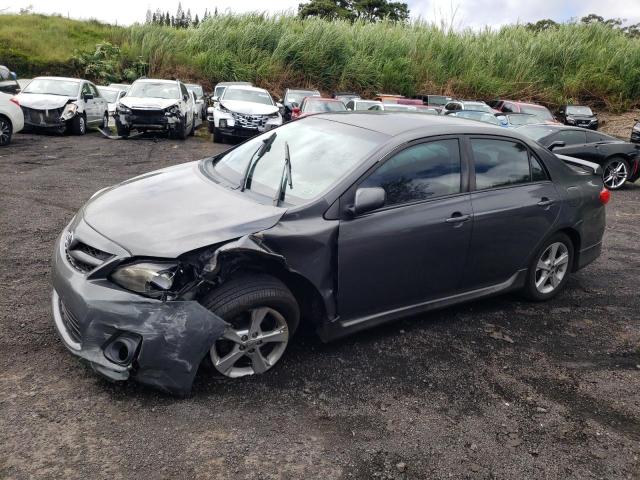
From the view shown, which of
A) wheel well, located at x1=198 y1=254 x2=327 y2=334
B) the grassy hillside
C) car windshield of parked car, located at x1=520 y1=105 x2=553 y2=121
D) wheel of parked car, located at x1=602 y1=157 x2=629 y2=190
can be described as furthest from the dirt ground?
the grassy hillside

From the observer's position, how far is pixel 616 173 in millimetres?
12625

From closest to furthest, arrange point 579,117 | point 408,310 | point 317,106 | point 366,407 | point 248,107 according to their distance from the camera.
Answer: point 366,407 < point 408,310 < point 248,107 < point 317,106 < point 579,117

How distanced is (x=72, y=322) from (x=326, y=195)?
1.70 metres

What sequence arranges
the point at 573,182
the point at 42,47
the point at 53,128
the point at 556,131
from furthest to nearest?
the point at 42,47 < the point at 53,128 < the point at 556,131 < the point at 573,182

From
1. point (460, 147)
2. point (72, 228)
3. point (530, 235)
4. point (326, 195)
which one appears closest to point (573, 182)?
point (530, 235)

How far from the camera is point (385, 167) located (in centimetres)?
397

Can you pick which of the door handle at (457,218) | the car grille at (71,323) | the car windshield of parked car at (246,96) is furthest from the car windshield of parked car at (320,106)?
the car grille at (71,323)

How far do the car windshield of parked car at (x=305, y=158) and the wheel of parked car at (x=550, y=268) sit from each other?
1900 mm

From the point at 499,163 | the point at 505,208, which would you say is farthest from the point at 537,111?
the point at 505,208

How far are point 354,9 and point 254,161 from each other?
53609 mm

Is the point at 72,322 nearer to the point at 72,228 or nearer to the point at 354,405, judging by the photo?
the point at 72,228

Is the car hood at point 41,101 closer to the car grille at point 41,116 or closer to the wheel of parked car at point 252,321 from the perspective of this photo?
the car grille at point 41,116

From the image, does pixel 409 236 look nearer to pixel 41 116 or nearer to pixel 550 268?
pixel 550 268

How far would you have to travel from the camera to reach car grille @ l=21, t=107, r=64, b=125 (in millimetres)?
14555
